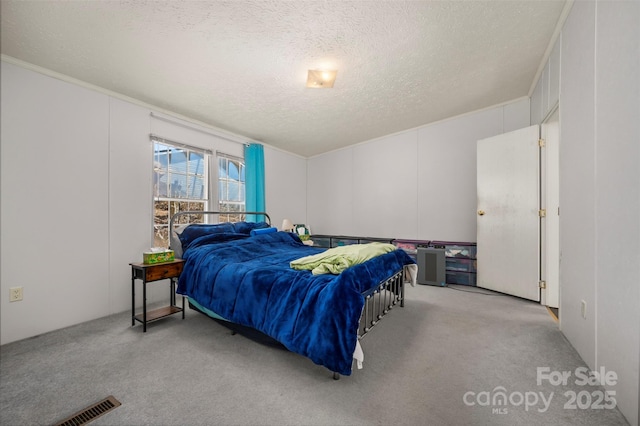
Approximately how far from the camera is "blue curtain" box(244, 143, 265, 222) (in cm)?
446

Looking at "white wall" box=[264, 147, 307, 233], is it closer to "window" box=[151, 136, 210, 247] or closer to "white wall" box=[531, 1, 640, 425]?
"window" box=[151, 136, 210, 247]

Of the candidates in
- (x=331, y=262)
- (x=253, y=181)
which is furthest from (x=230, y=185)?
(x=331, y=262)

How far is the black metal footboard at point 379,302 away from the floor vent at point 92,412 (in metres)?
1.56

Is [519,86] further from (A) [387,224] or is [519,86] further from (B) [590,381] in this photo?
(B) [590,381]

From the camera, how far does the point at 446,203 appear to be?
419cm

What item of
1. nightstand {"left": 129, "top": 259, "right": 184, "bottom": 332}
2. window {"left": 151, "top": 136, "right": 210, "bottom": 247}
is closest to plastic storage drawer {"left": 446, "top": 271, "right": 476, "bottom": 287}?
nightstand {"left": 129, "top": 259, "right": 184, "bottom": 332}

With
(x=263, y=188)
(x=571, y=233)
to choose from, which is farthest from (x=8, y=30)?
(x=571, y=233)

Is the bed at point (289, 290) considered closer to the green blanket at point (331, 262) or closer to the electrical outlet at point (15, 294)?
the green blanket at point (331, 262)

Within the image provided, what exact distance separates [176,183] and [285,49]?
245 centimetres

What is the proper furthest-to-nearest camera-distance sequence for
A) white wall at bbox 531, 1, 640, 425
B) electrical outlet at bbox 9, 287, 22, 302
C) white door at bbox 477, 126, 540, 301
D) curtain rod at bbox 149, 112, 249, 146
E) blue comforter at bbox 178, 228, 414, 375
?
curtain rod at bbox 149, 112, 249, 146, white door at bbox 477, 126, 540, 301, electrical outlet at bbox 9, 287, 22, 302, blue comforter at bbox 178, 228, 414, 375, white wall at bbox 531, 1, 640, 425

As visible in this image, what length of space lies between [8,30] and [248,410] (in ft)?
11.0

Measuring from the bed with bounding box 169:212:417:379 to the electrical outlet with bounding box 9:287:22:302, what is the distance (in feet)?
4.22

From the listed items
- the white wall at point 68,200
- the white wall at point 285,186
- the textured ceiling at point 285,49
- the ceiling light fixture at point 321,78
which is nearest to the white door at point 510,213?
the textured ceiling at point 285,49

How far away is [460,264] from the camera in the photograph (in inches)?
155
